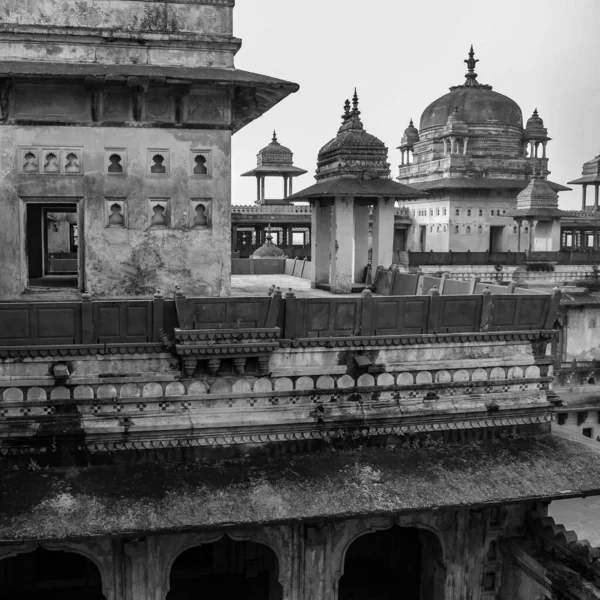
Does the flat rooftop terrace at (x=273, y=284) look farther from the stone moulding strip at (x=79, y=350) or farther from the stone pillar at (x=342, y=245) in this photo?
the stone moulding strip at (x=79, y=350)

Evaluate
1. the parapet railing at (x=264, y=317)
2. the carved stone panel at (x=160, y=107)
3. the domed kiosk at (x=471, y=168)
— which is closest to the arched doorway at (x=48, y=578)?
the parapet railing at (x=264, y=317)

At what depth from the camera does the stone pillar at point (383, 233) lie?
17422mm

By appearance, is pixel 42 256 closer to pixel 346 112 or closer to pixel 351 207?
pixel 351 207

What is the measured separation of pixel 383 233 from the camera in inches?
695

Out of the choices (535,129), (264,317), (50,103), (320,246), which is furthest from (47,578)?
(535,129)

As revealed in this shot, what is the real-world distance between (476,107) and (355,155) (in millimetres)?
25421

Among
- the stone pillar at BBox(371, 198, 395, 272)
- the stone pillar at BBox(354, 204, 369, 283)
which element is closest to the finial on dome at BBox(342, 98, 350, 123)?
the stone pillar at BBox(354, 204, 369, 283)

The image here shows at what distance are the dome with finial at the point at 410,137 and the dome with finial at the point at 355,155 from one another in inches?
1029

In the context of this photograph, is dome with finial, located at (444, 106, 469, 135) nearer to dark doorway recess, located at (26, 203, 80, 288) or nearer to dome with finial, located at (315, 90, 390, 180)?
dome with finial, located at (315, 90, 390, 180)

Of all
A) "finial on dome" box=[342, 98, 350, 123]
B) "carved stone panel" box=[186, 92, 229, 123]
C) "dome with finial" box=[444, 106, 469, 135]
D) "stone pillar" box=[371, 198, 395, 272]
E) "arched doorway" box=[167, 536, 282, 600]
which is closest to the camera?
"carved stone panel" box=[186, 92, 229, 123]

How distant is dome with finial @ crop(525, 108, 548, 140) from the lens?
132ft

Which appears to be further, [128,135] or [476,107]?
[476,107]

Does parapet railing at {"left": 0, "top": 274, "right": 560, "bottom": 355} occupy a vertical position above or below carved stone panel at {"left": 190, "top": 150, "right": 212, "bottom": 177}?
below

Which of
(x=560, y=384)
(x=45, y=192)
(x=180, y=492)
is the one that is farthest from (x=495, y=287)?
(x=560, y=384)
